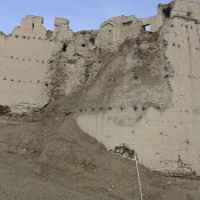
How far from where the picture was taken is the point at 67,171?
11.0 meters

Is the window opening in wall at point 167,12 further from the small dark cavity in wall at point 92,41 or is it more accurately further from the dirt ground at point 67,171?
the dirt ground at point 67,171

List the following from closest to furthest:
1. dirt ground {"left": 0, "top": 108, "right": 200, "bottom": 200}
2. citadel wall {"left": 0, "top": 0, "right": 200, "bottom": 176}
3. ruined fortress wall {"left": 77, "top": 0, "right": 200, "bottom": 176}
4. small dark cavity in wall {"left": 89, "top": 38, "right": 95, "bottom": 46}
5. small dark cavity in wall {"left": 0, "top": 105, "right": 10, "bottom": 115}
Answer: dirt ground {"left": 0, "top": 108, "right": 200, "bottom": 200}, ruined fortress wall {"left": 77, "top": 0, "right": 200, "bottom": 176}, citadel wall {"left": 0, "top": 0, "right": 200, "bottom": 176}, small dark cavity in wall {"left": 0, "top": 105, "right": 10, "bottom": 115}, small dark cavity in wall {"left": 89, "top": 38, "right": 95, "bottom": 46}

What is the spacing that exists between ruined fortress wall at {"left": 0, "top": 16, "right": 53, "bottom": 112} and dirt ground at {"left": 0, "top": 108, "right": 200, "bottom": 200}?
8.40 feet

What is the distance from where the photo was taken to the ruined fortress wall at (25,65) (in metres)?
16.4

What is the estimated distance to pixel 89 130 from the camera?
1401cm

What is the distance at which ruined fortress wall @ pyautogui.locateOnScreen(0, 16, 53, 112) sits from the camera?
16406mm

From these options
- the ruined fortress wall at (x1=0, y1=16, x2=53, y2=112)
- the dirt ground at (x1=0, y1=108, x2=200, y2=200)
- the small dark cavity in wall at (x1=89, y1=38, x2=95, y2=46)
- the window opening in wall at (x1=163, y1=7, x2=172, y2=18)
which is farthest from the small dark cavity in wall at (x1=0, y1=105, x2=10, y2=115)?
the window opening in wall at (x1=163, y1=7, x2=172, y2=18)

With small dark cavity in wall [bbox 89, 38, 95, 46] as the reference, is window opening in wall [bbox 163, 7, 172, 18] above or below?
above

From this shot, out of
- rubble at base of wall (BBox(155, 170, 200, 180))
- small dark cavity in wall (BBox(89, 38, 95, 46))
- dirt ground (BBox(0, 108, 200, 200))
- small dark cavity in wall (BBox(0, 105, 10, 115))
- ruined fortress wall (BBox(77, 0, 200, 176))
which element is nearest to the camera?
dirt ground (BBox(0, 108, 200, 200))

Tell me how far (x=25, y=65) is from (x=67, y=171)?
9219 mm

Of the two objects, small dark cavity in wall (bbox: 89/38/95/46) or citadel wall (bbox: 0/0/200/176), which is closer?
citadel wall (bbox: 0/0/200/176)

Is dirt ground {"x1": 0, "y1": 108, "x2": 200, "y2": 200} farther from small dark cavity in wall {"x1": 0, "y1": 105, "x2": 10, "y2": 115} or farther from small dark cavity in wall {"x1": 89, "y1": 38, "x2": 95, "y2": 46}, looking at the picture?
small dark cavity in wall {"x1": 89, "y1": 38, "x2": 95, "y2": 46}

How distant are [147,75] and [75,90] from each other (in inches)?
218

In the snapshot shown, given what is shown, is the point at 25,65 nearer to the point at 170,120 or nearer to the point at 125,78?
the point at 125,78
